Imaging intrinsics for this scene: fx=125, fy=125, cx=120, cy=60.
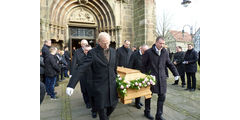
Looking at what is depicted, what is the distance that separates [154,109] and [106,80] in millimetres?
1974

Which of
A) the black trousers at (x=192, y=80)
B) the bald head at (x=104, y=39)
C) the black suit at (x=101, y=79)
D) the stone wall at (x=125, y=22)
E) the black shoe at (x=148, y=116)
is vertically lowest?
the black shoe at (x=148, y=116)

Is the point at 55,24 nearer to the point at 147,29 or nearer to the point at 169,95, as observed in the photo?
the point at 147,29

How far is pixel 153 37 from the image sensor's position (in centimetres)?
920

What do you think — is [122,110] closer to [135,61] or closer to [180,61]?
[135,61]

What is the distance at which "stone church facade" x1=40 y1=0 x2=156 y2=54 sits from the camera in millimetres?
8594

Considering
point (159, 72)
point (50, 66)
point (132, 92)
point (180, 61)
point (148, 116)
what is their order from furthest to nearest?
point (180, 61), point (50, 66), point (148, 116), point (159, 72), point (132, 92)

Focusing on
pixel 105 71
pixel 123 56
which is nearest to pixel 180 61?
pixel 123 56

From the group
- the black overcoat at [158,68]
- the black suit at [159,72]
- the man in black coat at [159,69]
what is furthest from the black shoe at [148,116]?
the black overcoat at [158,68]

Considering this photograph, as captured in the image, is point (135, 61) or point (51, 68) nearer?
point (51, 68)

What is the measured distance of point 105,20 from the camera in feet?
31.9

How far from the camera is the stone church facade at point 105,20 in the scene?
28.2ft

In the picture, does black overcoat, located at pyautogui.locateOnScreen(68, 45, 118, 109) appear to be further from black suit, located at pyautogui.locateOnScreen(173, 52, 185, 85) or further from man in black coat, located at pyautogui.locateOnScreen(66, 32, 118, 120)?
black suit, located at pyautogui.locateOnScreen(173, 52, 185, 85)

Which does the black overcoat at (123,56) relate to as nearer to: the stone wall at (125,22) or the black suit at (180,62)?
the black suit at (180,62)

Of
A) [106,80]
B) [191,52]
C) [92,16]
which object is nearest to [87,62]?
[106,80]
